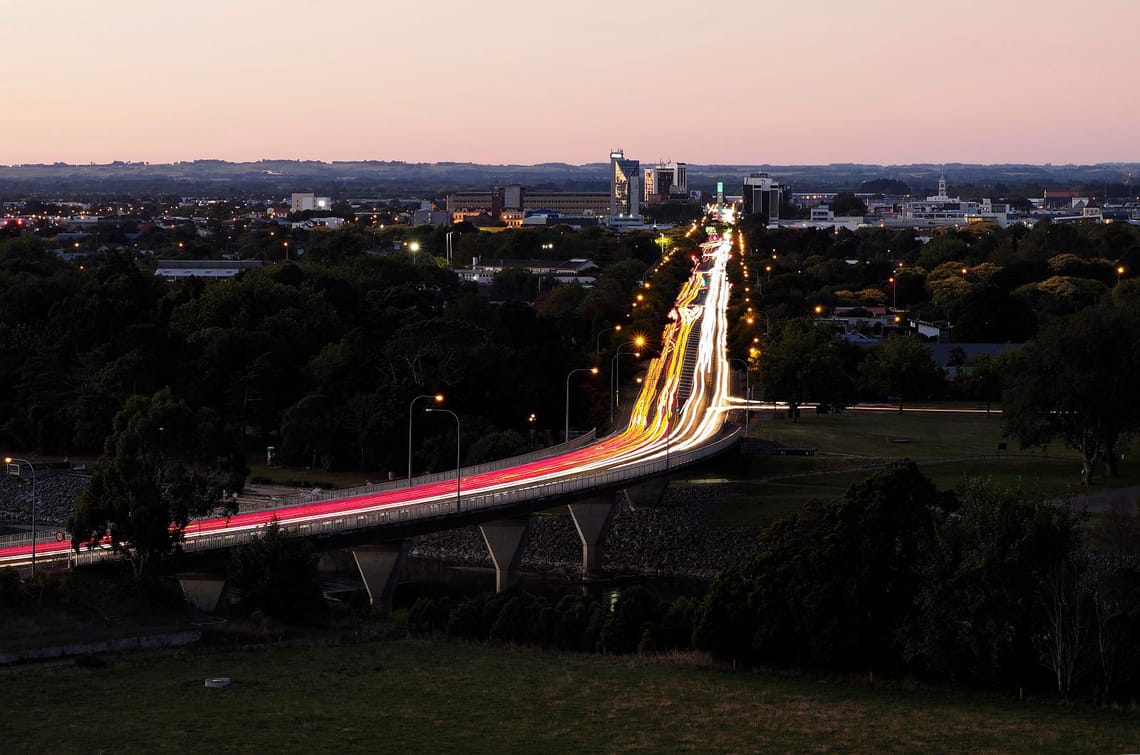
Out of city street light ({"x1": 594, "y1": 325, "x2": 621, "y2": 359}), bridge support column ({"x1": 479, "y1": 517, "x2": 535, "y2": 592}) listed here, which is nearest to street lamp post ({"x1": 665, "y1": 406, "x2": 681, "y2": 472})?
bridge support column ({"x1": 479, "y1": 517, "x2": 535, "y2": 592})

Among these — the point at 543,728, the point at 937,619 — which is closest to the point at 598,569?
the point at 937,619

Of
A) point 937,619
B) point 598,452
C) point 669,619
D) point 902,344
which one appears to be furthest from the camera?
point 902,344

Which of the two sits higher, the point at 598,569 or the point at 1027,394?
the point at 1027,394

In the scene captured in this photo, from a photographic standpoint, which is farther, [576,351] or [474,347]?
[576,351]

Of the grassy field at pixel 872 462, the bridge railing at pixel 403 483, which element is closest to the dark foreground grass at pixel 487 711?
the bridge railing at pixel 403 483

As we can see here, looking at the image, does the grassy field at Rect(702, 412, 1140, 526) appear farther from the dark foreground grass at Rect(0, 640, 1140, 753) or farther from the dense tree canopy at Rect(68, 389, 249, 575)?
the dark foreground grass at Rect(0, 640, 1140, 753)

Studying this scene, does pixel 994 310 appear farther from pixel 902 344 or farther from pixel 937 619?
pixel 937 619

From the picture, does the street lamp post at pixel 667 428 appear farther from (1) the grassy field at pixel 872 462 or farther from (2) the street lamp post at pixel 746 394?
(2) the street lamp post at pixel 746 394
